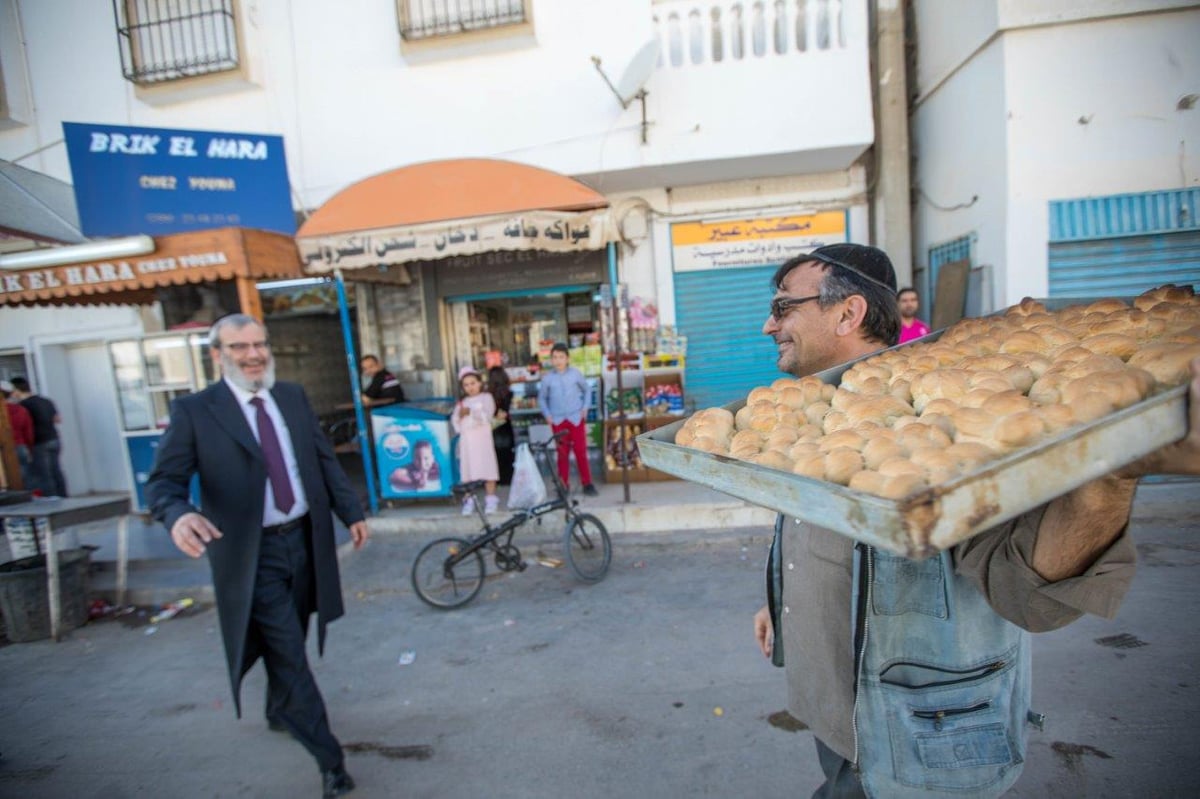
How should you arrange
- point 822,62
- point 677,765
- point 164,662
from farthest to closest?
point 822,62, point 164,662, point 677,765

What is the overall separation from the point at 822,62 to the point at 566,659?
7138 mm

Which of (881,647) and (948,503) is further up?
(948,503)

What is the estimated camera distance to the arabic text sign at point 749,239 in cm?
780

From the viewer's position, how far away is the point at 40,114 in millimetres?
8344

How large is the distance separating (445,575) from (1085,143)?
23.2 feet

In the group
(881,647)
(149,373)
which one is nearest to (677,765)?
(881,647)

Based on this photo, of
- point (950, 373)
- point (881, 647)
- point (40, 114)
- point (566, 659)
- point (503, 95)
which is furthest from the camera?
point (40, 114)

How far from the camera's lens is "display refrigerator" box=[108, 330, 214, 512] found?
25.2 feet

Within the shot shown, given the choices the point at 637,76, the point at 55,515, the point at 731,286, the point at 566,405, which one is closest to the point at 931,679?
the point at 566,405

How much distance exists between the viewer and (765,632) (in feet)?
6.28

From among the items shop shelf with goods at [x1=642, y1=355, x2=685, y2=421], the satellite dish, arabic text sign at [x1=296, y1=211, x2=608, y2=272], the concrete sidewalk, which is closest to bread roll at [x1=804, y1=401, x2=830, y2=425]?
the concrete sidewalk

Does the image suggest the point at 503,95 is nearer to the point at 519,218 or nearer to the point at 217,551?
the point at 519,218

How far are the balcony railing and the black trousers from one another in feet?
22.8

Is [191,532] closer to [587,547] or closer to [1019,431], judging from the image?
[1019,431]
